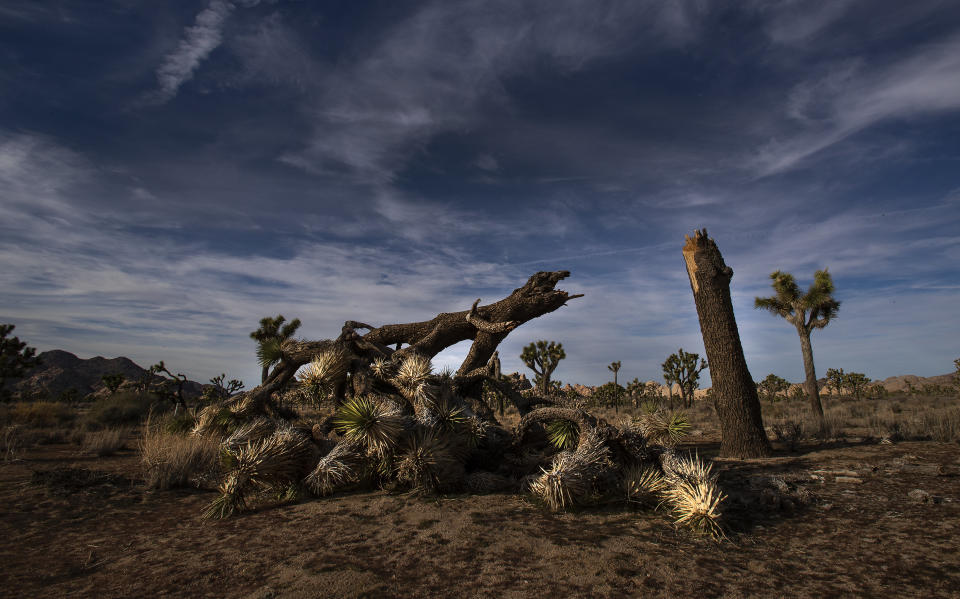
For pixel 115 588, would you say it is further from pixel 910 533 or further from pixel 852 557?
pixel 910 533

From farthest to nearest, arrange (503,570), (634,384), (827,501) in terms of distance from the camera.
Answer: (634,384) < (827,501) < (503,570)

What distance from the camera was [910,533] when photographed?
15.1 feet

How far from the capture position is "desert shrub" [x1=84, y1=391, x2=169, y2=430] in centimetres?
1864

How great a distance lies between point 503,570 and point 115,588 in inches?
134

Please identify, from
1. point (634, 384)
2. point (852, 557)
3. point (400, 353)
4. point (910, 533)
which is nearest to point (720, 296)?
point (910, 533)

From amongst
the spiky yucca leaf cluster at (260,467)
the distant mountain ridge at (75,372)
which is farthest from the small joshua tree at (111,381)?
the distant mountain ridge at (75,372)

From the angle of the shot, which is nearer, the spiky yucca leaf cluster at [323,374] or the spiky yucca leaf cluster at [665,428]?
the spiky yucca leaf cluster at [665,428]

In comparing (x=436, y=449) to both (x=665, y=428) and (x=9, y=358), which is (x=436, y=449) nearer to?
(x=665, y=428)

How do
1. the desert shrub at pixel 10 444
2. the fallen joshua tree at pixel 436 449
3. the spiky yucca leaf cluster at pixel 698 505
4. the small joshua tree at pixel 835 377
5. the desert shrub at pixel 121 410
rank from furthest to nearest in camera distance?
1. the small joshua tree at pixel 835 377
2. the desert shrub at pixel 121 410
3. the desert shrub at pixel 10 444
4. the fallen joshua tree at pixel 436 449
5. the spiky yucca leaf cluster at pixel 698 505

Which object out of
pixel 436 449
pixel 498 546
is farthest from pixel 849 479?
pixel 436 449

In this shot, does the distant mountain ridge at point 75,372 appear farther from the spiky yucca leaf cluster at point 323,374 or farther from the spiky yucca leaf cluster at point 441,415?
the spiky yucca leaf cluster at point 441,415

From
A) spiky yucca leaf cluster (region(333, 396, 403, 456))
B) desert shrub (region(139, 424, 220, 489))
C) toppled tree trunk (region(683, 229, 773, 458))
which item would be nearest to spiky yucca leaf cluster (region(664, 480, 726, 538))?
spiky yucca leaf cluster (region(333, 396, 403, 456))

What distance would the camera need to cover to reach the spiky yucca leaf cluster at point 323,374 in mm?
8469

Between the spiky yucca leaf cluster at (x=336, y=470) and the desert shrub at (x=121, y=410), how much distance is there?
15.8m
